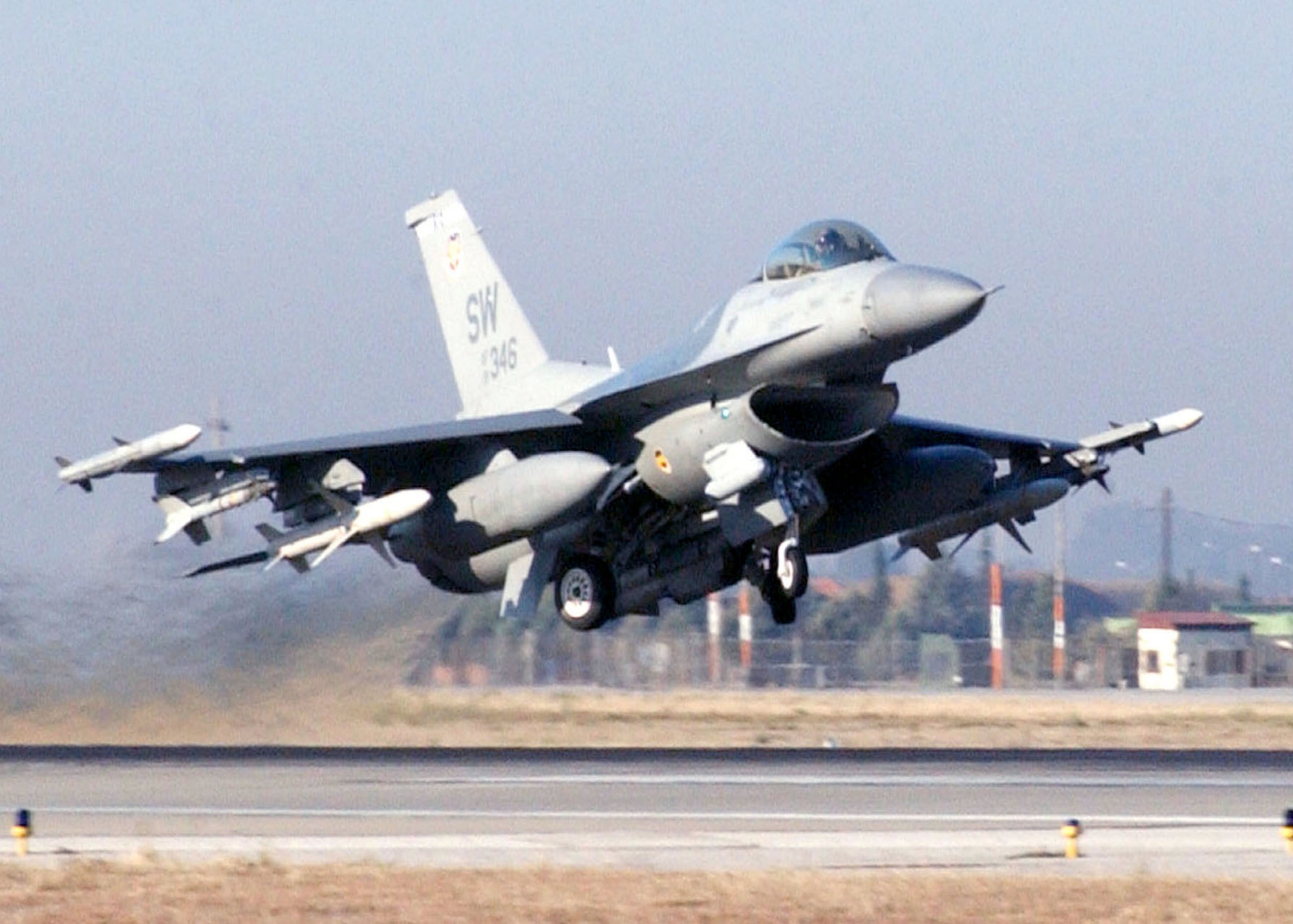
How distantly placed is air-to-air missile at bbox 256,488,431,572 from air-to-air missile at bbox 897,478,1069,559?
20.2ft

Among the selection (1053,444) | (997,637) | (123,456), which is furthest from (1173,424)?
(997,637)

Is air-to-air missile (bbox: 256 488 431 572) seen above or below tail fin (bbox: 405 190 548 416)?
below

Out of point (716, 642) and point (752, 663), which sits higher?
point (716, 642)

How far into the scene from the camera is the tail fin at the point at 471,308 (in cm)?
2498

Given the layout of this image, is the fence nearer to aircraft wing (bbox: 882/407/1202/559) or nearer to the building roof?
the building roof

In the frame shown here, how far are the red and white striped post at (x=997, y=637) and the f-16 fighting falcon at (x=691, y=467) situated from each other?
20560mm

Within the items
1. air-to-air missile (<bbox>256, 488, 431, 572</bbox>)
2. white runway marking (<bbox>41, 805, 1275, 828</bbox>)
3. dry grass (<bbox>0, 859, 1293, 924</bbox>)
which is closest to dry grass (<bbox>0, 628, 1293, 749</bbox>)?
air-to-air missile (<bbox>256, 488, 431, 572</bbox>)

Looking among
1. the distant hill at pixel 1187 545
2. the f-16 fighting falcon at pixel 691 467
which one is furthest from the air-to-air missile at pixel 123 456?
the distant hill at pixel 1187 545

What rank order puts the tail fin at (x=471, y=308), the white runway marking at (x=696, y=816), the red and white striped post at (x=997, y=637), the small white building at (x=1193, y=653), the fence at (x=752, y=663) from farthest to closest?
the small white building at (x=1193, y=653) < the red and white striped post at (x=997, y=637) < the fence at (x=752, y=663) < the tail fin at (x=471, y=308) < the white runway marking at (x=696, y=816)

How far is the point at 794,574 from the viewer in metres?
20.8

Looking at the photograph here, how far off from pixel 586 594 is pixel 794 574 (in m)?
2.33

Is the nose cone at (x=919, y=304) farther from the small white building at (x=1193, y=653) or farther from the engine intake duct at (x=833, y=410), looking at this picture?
the small white building at (x=1193, y=653)

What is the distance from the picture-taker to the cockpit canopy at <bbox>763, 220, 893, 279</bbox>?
65.4 feet

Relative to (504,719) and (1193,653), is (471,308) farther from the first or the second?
(1193,653)
